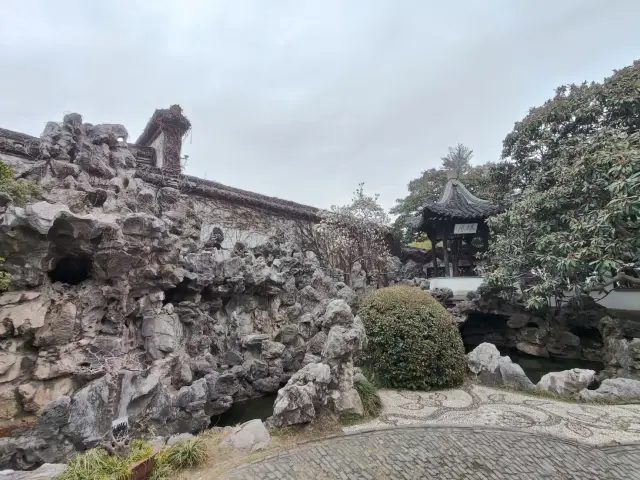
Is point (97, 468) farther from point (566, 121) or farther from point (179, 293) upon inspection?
point (566, 121)

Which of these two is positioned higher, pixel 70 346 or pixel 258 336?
pixel 70 346

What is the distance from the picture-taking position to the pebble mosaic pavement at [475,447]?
3881mm

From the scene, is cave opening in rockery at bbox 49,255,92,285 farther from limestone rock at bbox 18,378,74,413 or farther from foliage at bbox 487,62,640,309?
foliage at bbox 487,62,640,309

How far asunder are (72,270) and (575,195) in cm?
1196

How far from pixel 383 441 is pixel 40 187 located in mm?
7284

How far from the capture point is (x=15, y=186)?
5.73 metres

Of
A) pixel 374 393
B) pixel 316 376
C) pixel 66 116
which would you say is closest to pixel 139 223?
pixel 66 116

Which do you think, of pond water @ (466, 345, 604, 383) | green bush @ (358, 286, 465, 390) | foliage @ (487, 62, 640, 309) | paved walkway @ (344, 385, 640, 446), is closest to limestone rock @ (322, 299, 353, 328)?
green bush @ (358, 286, 465, 390)

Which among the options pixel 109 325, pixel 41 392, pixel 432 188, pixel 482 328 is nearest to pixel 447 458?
pixel 109 325

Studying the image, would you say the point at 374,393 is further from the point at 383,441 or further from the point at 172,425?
the point at 172,425

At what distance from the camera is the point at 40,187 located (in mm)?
6219

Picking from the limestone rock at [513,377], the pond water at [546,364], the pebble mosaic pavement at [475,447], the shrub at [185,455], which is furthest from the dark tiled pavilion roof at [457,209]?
the shrub at [185,455]

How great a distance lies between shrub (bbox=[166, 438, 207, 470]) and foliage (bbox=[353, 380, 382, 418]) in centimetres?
268

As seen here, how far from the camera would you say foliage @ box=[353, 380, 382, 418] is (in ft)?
18.2
